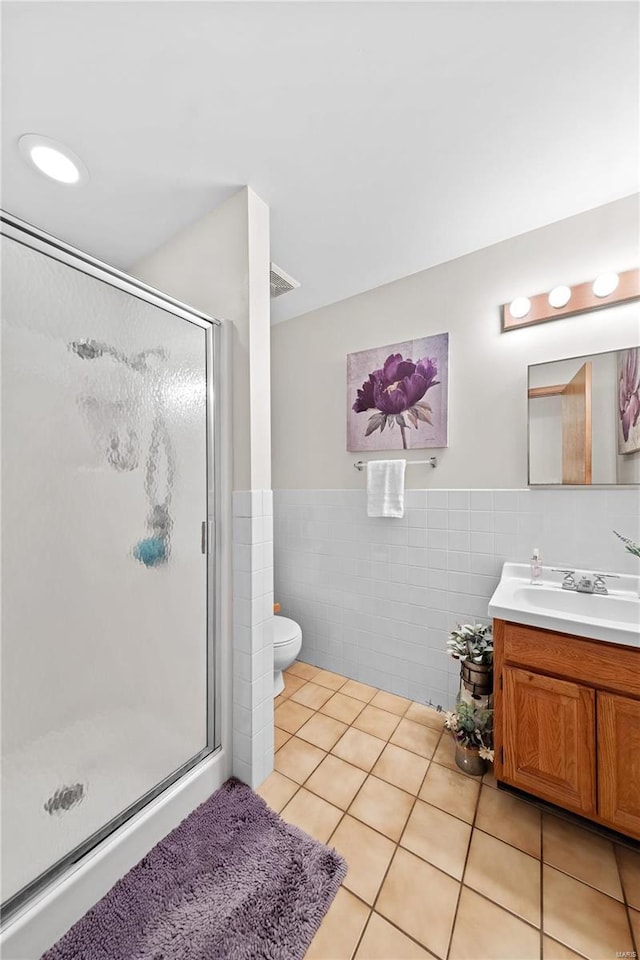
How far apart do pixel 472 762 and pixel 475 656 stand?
42 cm

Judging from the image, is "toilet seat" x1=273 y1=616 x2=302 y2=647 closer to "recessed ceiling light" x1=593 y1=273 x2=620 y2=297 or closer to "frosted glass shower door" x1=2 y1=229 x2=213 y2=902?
"frosted glass shower door" x1=2 y1=229 x2=213 y2=902

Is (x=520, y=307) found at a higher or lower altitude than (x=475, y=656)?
higher

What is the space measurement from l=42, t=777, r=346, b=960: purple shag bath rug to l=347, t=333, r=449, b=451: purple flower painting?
1720mm

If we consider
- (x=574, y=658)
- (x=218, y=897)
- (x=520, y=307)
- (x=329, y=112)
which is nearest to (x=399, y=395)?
(x=520, y=307)

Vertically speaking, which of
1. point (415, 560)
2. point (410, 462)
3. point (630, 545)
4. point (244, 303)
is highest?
point (244, 303)

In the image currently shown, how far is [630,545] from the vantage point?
4.38 feet

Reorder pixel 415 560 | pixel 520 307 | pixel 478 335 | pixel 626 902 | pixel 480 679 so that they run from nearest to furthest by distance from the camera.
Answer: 1. pixel 626 902
2. pixel 480 679
3. pixel 520 307
4. pixel 478 335
5. pixel 415 560

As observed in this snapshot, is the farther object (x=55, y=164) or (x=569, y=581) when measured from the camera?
(x=569, y=581)

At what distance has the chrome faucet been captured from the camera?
4.54 feet

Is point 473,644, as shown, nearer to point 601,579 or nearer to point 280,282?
point 601,579

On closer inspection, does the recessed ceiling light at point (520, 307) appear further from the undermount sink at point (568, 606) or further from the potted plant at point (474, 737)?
the potted plant at point (474, 737)

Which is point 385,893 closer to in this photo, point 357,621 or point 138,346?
point 357,621

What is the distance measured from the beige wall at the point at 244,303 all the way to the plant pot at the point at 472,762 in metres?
1.39

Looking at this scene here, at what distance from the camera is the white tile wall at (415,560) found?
1513mm
